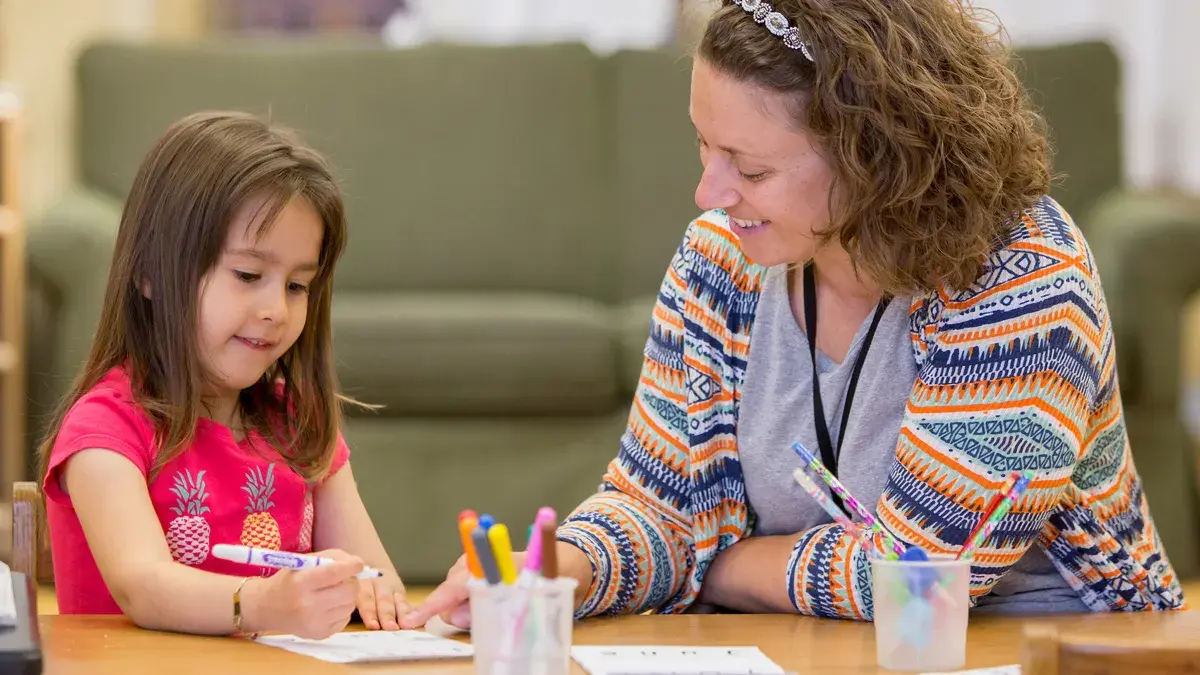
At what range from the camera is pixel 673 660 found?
3.20 ft

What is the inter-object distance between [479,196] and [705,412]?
1.85 meters

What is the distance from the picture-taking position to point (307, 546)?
4.91 feet

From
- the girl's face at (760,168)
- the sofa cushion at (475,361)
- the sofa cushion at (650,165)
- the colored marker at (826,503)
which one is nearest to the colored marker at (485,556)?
the colored marker at (826,503)

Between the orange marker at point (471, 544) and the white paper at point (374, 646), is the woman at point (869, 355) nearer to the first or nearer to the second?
the white paper at point (374, 646)

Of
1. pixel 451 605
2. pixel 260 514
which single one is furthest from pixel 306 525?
pixel 451 605

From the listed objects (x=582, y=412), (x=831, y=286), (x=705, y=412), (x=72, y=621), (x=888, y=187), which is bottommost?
(x=582, y=412)

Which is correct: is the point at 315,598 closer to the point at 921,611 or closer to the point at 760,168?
the point at 921,611

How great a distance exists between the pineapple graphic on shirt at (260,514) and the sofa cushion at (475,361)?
1.19 meters

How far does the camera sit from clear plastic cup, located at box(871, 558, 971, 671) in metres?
0.96

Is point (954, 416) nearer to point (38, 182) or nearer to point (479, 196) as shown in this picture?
point (479, 196)

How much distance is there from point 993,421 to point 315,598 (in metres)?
0.57

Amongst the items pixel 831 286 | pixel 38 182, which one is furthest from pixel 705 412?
pixel 38 182

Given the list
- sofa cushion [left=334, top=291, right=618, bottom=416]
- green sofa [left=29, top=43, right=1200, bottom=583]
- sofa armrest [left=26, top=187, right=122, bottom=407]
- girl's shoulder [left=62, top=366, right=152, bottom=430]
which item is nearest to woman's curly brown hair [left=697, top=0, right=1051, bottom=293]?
girl's shoulder [left=62, top=366, right=152, bottom=430]

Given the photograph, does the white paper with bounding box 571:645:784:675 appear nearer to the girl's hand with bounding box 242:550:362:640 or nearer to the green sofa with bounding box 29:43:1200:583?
the girl's hand with bounding box 242:550:362:640
